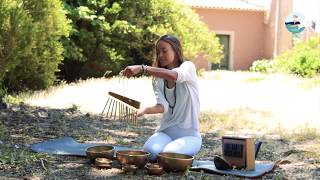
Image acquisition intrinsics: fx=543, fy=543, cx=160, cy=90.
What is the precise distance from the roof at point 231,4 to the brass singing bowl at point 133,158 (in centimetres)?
1875

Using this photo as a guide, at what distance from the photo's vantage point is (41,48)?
11109 millimetres

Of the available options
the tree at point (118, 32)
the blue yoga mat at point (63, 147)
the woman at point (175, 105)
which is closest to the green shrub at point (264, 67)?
the tree at point (118, 32)

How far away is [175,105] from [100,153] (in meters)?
0.82

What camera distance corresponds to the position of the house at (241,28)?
2378 centimetres

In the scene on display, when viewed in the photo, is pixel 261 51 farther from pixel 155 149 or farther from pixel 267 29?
pixel 155 149

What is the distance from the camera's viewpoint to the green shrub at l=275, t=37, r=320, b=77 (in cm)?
1638

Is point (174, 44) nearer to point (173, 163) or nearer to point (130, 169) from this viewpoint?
point (173, 163)

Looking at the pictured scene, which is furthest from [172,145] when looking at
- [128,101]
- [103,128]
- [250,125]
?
[250,125]

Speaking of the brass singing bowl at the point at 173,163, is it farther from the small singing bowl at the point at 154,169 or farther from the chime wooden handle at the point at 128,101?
the chime wooden handle at the point at 128,101

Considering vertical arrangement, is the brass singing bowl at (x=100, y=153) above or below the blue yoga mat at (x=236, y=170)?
above

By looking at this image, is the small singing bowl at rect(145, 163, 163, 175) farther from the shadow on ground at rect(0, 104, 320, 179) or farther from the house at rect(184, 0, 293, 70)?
the house at rect(184, 0, 293, 70)

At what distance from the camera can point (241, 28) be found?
24156 mm

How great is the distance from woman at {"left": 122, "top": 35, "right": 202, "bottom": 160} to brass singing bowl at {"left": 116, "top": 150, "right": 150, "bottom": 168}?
22 cm

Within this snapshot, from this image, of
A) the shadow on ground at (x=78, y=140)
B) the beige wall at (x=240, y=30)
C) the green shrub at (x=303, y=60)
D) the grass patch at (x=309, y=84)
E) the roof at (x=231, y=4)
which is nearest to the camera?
the shadow on ground at (x=78, y=140)
